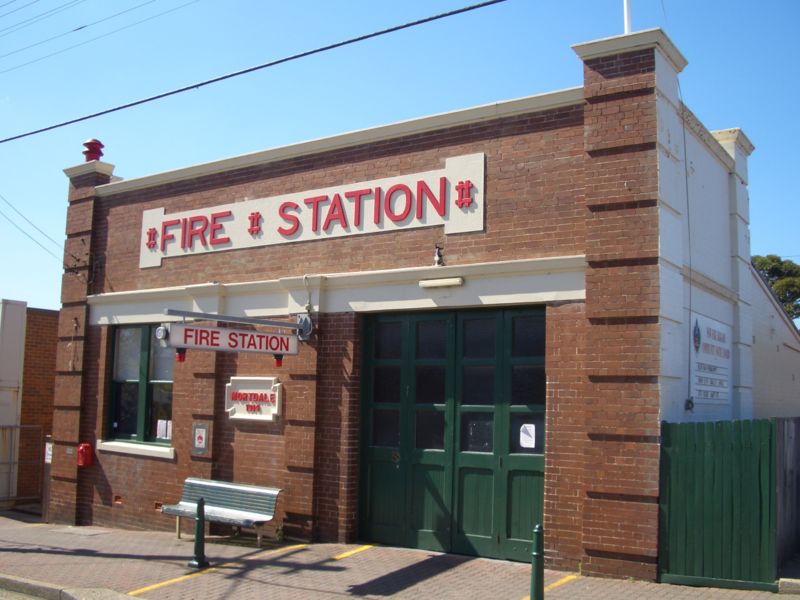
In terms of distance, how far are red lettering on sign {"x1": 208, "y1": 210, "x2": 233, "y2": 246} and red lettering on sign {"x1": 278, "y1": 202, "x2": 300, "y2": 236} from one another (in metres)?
→ 1.10

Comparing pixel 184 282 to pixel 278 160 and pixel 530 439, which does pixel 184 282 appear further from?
pixel 530 439

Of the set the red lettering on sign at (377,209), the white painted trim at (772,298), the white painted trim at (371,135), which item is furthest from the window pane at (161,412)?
the white painted trim at (772,298)

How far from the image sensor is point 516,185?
33.5 ft

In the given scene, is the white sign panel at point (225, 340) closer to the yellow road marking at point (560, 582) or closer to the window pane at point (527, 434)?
the window pane at point (527, 434)

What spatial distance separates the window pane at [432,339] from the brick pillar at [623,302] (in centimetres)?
224

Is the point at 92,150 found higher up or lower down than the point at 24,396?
higher up

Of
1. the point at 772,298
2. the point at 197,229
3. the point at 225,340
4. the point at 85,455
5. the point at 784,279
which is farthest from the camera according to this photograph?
the point at 784,279

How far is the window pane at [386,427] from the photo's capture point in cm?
1112

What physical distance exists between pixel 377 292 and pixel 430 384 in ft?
4.67

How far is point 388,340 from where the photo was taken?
11.3m

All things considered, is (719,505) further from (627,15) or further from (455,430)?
(627,15)

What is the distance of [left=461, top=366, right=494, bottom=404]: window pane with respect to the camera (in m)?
10.3

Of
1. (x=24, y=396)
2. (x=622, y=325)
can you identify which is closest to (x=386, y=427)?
(x=622, y=325)

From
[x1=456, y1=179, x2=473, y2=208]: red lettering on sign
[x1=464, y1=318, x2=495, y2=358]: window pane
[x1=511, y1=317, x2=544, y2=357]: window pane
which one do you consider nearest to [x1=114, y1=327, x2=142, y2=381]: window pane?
[x1=464, y1=318, x2=495, y2=358]: window pane
